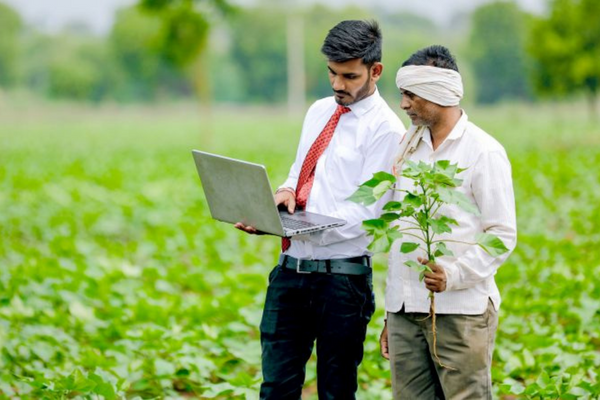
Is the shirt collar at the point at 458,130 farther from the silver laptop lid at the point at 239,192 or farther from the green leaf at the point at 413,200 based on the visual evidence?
the silver laptop lid at the point at 239,192

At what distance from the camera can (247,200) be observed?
3.49 meters

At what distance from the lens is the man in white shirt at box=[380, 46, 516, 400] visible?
11.0ft

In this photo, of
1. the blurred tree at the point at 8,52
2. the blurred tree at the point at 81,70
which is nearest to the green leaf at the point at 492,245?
the blurred tree at the point at 81,70

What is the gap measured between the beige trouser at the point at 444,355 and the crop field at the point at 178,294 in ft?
3.16

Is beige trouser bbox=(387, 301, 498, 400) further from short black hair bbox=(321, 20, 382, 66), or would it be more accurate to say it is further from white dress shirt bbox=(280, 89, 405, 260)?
short black hair bbox=(321, 20, 382, 66)

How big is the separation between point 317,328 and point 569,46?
26.9m

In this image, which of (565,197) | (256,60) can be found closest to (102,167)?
(565,197)

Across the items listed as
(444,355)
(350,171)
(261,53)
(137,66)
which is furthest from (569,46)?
(261,53)

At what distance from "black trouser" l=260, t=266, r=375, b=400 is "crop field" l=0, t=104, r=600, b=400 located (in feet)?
2.97

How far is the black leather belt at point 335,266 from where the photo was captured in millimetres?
3709

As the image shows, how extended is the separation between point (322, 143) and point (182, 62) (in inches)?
801

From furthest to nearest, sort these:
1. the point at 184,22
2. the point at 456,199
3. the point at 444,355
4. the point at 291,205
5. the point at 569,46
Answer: the point at 569,46 < the point at 184,22 < the point at 291,205 < the point at 444,355 < the point at 456,199

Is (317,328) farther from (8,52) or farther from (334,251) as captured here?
(8,52)

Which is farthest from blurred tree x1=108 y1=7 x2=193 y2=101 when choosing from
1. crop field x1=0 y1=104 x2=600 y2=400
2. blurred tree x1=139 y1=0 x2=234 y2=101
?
crop field x1=0 y1=104 x2=600 y2=400
